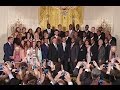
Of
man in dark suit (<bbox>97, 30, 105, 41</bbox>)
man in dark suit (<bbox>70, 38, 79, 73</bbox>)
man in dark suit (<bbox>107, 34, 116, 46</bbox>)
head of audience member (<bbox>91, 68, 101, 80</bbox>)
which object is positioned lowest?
head of audience member (<bbox>91, 68, 101, 80</bbox>)

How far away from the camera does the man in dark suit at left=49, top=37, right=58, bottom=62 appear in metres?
→ 6.66

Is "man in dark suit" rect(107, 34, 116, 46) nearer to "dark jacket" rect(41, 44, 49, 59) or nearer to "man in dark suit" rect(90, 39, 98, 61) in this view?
"man in dark suit" rect(90, 39, 98, 61)

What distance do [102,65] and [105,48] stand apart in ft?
1.03

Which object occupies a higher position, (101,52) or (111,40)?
(111,40)

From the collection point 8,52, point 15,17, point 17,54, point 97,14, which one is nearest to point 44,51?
point 17,54

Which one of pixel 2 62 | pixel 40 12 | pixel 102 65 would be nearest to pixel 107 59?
pixel 102 65

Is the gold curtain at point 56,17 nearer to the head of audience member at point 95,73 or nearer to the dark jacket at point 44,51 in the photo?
the dark jacket at point 44,51

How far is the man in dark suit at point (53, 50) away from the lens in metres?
6.66

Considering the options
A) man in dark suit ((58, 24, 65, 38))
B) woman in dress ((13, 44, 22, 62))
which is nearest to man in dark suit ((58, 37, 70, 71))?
man in dark suit ((58, 24, 65, 38))

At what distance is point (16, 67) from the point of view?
261 inches

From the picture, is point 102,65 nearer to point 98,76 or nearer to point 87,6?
point 98,76

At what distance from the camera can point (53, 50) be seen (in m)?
6.69

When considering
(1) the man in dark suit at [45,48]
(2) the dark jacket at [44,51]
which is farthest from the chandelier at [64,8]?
(2) the dark jacket at [44,51]

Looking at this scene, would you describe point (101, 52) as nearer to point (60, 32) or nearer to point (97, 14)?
point (97, 14)
